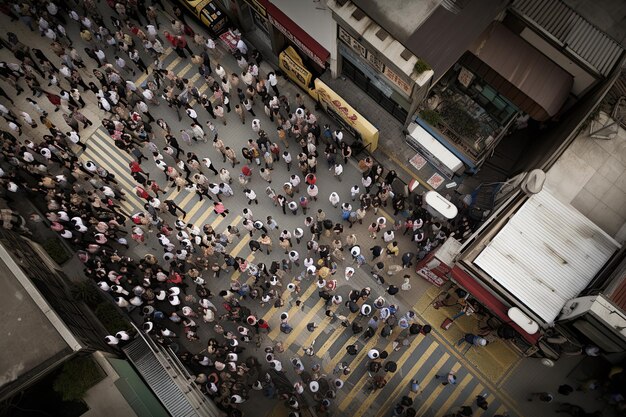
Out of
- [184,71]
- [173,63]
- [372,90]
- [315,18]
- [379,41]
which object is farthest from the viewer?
[173,63]

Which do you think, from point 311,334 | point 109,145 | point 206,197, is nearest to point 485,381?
point 311,334

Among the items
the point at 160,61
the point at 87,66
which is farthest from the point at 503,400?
the point at 87,66

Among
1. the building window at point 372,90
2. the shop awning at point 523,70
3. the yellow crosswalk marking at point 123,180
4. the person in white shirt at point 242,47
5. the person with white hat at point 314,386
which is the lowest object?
the person with white hat at point 314,386

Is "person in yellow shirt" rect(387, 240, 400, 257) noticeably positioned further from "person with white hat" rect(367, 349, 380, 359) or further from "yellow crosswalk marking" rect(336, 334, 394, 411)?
"person with white hat" rect(367, 349, 380, 359)

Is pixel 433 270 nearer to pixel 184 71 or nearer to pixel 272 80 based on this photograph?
pixel 272 80

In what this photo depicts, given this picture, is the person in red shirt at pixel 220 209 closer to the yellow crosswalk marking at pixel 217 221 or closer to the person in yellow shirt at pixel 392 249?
the yellow crosswalk marking at pixel 217 221

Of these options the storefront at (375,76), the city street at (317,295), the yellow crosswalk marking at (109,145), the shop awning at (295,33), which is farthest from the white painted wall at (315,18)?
the yellow crosswalk marking at (109,145)
